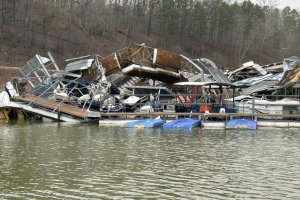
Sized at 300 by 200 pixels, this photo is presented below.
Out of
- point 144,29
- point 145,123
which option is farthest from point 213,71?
point 144,29

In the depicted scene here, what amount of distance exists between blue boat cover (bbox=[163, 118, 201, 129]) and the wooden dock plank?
609cm

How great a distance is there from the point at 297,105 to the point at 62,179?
20803 mm

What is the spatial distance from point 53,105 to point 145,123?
7.51 m

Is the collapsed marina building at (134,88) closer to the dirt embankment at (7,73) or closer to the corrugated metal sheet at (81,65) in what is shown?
the corrugated metal sheet at (81,65)

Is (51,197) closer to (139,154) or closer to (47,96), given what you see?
(139,154)

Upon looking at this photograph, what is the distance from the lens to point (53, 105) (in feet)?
111

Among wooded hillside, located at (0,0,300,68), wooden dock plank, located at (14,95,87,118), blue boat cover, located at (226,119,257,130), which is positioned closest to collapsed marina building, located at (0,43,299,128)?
wooden dock plank, located at (14,95,87,118)

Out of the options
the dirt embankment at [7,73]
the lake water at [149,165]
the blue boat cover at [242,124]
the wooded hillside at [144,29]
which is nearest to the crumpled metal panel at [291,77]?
the blue boat cover at [242,124]

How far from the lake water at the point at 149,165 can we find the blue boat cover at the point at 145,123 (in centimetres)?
318

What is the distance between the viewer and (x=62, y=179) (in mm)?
13992

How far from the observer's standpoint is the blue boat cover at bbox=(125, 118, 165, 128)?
29703mm

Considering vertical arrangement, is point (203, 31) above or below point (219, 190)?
above

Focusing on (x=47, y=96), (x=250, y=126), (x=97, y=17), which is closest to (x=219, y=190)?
(x=250, y=126)

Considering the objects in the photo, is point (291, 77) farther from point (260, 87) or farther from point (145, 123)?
point (145, 123)
